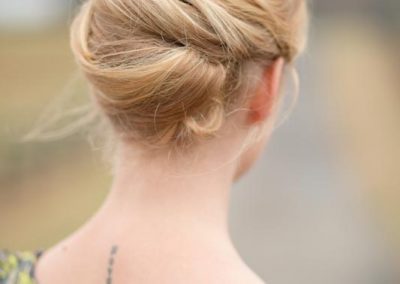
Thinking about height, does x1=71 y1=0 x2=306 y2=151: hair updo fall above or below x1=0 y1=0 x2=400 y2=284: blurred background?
above

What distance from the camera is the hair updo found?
1.24 m

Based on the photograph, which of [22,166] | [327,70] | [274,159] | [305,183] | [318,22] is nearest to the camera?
[22,166]

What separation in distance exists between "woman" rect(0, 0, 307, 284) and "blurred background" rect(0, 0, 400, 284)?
0.99 meters

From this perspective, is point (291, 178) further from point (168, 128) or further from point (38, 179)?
point (168, 128)

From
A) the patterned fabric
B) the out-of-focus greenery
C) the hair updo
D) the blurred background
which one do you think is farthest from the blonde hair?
the out-of-focus greenery

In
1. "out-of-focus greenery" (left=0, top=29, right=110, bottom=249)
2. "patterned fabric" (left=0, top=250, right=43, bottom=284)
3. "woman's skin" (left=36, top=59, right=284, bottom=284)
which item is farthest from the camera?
"out-of-focus greenery" (left=0, top=29, right=110, bottom=249)

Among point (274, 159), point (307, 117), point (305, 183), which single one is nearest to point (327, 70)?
point (307, 117)

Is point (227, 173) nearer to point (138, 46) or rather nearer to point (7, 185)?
point (138, 46)

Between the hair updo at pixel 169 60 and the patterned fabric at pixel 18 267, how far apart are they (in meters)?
0.26

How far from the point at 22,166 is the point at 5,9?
5314mm

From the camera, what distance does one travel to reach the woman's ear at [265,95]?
1.35m

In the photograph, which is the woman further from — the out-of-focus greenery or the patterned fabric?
the out-of-focus greenery

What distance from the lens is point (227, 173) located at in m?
1.35

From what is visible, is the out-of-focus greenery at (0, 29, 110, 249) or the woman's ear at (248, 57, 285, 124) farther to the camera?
the out-of-focus greenery at (0, 29, 110, 249)
